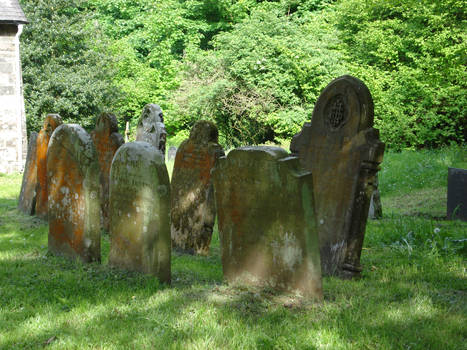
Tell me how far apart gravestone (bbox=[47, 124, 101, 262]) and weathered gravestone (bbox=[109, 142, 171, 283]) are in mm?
417

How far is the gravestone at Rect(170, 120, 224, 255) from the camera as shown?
6.49 m

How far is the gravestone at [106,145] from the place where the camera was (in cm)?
785

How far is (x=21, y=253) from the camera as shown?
592 centimetres

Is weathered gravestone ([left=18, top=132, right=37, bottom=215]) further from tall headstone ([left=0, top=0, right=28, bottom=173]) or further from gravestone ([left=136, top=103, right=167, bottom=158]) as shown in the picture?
tall headstone ([left=0, top=0, right=28, bottom=173])

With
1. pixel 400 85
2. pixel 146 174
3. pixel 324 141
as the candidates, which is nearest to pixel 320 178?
pixel 324 141

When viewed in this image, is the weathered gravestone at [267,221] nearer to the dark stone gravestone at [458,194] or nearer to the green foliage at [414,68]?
the dark stone gravestone at [458,194]

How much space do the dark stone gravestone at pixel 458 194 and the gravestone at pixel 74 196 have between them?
6.24 meters

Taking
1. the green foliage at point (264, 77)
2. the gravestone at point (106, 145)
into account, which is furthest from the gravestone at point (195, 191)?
the green foliage at point (264, 77)

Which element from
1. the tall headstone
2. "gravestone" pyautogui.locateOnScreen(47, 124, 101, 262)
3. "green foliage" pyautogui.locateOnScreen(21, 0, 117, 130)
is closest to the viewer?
"gravestone" pyautogui.locateOnScreen(47, 124, 101, 262)

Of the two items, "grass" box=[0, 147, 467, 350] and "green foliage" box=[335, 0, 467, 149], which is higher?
"green foliage" box=[335, 0, 467, 149]

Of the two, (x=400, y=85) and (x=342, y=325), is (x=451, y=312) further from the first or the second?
(x=400, y=85)

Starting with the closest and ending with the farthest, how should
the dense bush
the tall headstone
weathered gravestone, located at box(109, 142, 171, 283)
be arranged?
1. weathered gravestone, located at box(109, 142, 171, 283)
2. the tall headstone
3. the dense bush

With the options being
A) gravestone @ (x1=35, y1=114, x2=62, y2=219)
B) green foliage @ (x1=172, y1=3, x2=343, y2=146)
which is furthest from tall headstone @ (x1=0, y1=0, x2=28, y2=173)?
green foliage @ (x1=172, y1=3, x2=343, y2=146)

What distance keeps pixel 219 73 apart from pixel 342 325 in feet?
73.6
